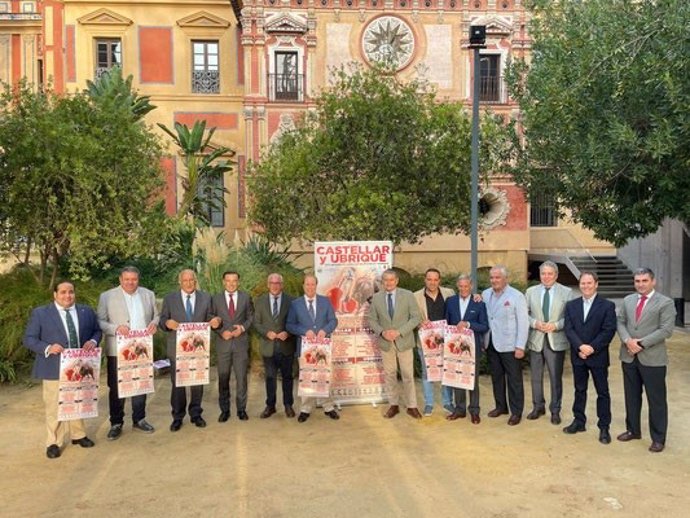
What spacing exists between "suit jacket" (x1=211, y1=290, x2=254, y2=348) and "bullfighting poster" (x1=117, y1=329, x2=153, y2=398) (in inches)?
31.2

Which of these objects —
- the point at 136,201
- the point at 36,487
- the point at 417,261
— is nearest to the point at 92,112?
the point at 136,201

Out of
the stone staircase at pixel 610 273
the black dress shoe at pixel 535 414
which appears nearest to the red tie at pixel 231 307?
the black dress shoe at pixel 535 414

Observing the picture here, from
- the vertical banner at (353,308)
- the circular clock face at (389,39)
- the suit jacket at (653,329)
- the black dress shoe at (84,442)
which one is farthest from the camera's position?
the circular clock face at (389,39)

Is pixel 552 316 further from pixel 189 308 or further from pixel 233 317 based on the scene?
pixel 189 308

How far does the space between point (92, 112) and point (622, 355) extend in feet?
31.0

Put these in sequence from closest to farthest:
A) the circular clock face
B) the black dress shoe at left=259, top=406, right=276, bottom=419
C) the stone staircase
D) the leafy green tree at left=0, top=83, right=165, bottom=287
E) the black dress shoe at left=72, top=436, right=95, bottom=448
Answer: the black dress shoe at left=72, top=436, right=95, bottom=448 → the black dress shoe at left=259, top=406, right=276, bottom=419 → the leafy green tree at left=0, top=83, right=165, bottom=287 → the stone staircase → the circular clock face

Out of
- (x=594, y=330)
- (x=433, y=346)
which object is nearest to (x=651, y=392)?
(x=594, y=330)

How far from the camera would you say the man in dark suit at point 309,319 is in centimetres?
703

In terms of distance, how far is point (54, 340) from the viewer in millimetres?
5973

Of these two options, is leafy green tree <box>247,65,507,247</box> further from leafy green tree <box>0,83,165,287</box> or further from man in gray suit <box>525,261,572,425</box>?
man in gray suit <box>525,261,572,425</box>

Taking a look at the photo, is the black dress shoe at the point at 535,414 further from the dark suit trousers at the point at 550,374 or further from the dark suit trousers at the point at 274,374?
the dark suit trousers at the point at 274,374

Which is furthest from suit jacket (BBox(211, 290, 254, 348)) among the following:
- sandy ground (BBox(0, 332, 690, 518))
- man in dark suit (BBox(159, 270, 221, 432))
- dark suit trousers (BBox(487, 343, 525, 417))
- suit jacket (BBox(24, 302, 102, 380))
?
dark suit trousers (BBox(487, 343, 525, 417))

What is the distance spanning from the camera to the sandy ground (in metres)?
4.86

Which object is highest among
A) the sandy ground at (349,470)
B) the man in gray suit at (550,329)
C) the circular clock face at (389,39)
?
the circular clock face at (389,39)
